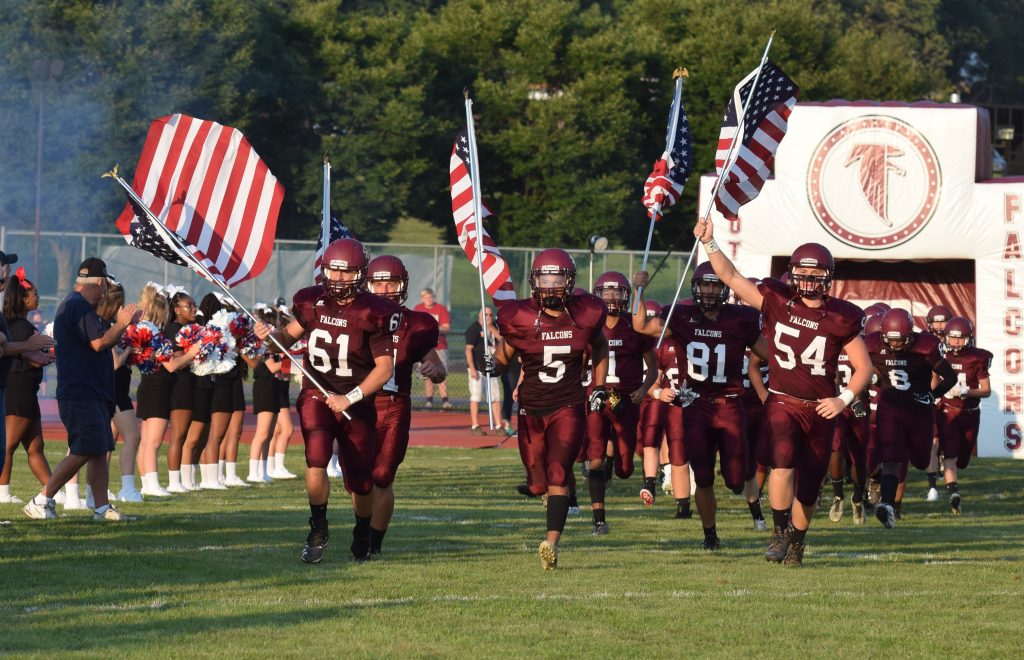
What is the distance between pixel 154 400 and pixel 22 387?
1659 mm

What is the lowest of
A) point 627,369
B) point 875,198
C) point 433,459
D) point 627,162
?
point 433,459

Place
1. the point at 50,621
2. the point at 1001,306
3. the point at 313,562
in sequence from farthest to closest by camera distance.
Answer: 1. the point at 1001,306
2. the point at 313,562
3. the point at 50,621

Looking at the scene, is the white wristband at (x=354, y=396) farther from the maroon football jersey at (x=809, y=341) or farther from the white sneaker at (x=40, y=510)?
the white sneaker at (x=40, y=510)

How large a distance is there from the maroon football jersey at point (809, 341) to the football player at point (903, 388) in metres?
3.26

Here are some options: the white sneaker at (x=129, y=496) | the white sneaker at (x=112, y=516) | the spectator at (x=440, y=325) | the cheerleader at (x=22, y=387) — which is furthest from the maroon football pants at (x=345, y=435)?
the spectator at (x=440, y=325)

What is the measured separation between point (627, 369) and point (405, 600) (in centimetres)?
512

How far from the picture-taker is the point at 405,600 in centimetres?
804

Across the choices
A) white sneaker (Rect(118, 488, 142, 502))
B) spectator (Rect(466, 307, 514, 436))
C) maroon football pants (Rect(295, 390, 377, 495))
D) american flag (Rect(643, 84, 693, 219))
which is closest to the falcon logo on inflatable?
spectator (Rect(466, 307, 514, 436))

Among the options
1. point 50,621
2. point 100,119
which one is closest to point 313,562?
point 50,621

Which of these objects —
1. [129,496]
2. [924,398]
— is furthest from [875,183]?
[129,496]

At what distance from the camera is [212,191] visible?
1246cm

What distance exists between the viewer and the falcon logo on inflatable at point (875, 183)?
2048 centimetres

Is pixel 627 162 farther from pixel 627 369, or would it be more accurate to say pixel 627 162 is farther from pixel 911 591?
pixel 911 591

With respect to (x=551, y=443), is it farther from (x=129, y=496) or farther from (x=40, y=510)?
(x=129, y=496)
